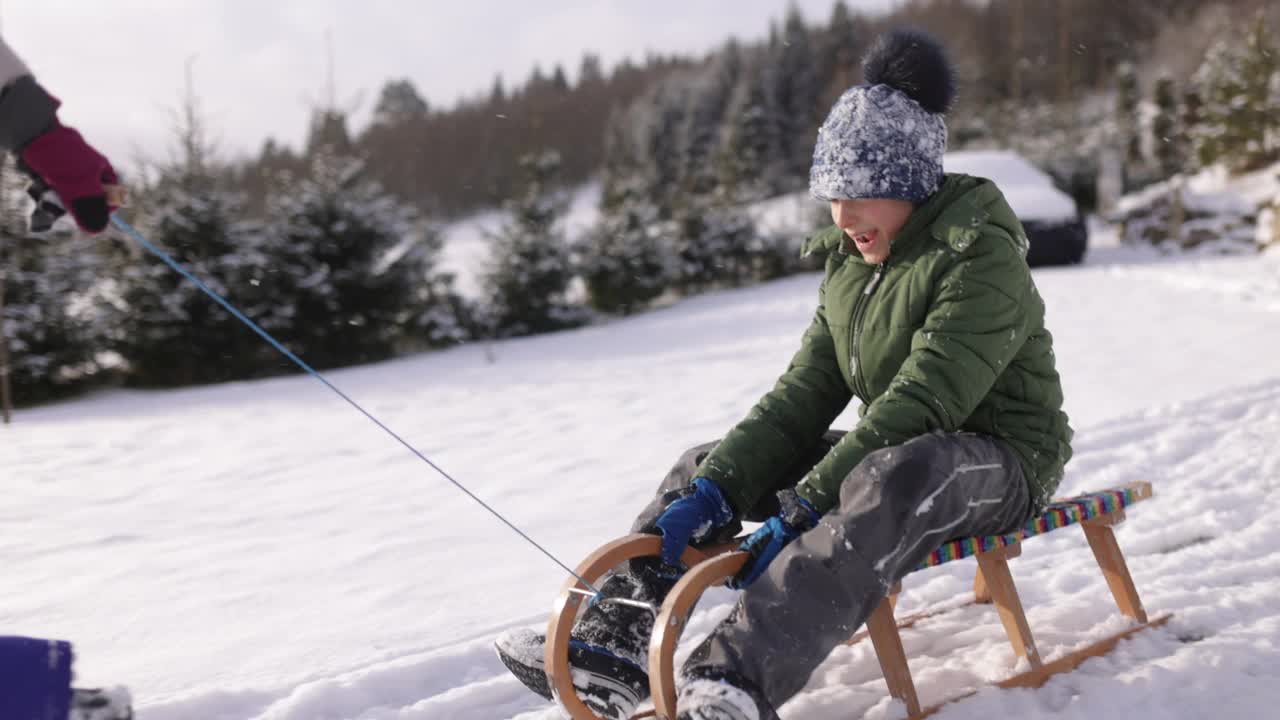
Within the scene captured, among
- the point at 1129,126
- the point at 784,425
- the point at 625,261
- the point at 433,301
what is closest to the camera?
the point at 784,425

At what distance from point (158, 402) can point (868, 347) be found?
28.2 ft

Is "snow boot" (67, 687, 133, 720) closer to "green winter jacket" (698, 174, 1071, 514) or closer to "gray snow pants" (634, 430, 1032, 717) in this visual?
"gray snow pants" (634, 430, 1032, 717)

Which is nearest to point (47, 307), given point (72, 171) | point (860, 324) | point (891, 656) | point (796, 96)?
point (72, 171)

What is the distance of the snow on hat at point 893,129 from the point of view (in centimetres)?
211

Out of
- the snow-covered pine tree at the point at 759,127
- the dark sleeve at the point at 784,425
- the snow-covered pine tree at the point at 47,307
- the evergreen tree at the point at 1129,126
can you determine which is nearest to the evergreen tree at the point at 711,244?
the snow-covered pine tree at the point at 47,307

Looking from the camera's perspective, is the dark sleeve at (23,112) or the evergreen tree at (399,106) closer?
the dark sleeve at (23,112)

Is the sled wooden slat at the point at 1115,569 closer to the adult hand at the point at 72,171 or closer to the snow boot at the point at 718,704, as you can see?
the snow boot at the point at 718,704

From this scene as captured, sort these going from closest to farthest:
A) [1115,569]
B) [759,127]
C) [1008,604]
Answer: [1008,604]
[1115,569]
[759,127]

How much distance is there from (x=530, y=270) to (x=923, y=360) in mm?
11098

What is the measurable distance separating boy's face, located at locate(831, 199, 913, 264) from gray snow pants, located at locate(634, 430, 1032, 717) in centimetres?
50

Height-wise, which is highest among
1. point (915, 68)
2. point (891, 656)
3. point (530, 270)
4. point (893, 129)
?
point (915, 68)

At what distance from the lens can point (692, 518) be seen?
6.69 feet

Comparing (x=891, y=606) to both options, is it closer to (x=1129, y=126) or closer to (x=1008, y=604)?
(x=1008, y=604)

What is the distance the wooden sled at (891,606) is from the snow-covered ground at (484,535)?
8 cm
